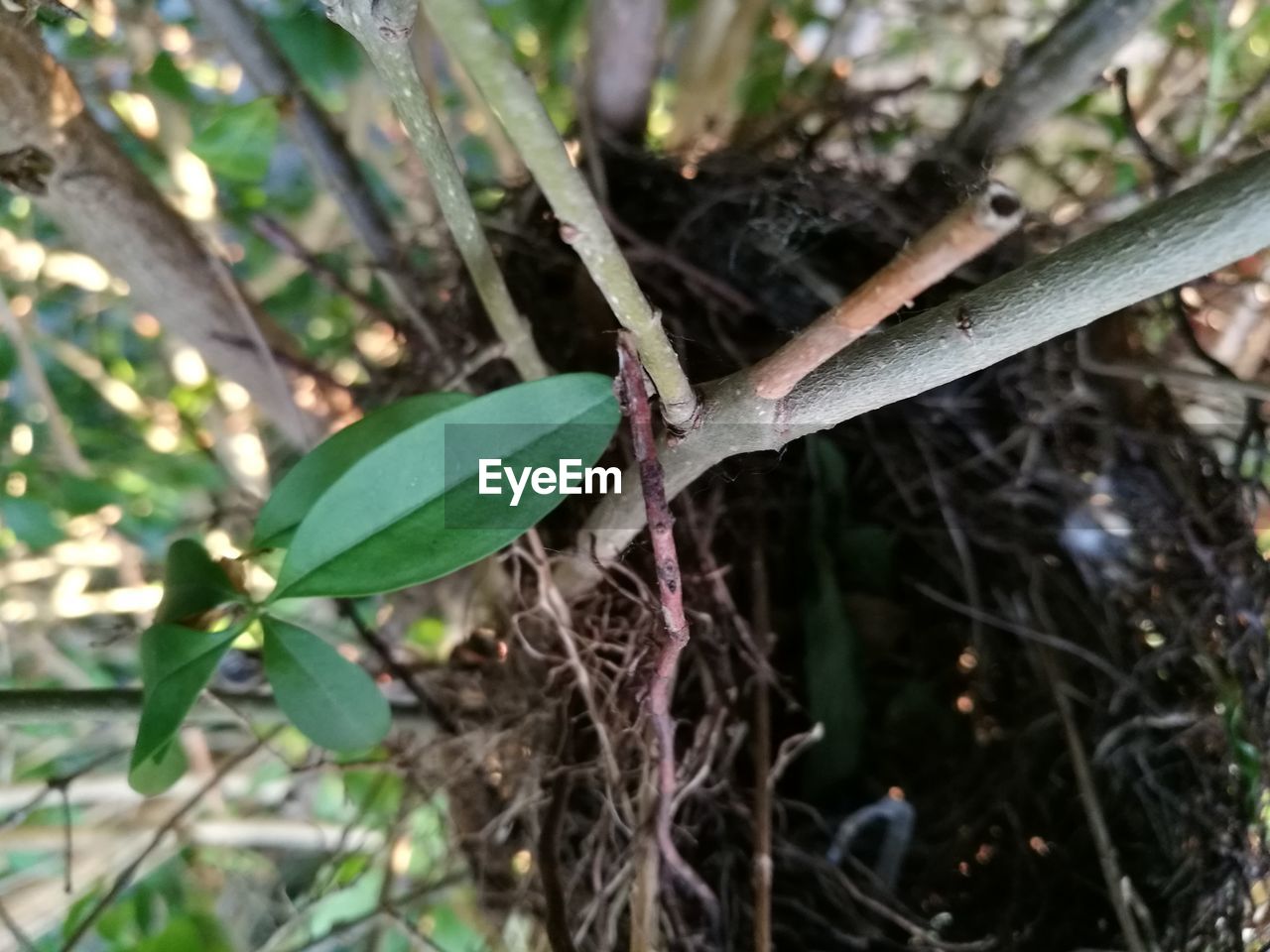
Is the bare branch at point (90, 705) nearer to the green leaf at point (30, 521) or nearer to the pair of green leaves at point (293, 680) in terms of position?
the pair of green leaves at point (293, 680)

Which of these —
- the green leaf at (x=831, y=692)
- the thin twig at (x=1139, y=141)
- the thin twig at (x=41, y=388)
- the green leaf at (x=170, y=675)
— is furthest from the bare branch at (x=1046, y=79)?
the thin twig at (x=41, y=388)

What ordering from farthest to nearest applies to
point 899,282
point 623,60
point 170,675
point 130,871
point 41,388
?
point 41,388 < point 623,60 < point 130,871 < point 170,675 < point 899,282

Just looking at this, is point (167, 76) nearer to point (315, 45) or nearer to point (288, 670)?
point (315, 45)

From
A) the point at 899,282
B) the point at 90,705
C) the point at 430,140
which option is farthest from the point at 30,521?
the point at 899,282

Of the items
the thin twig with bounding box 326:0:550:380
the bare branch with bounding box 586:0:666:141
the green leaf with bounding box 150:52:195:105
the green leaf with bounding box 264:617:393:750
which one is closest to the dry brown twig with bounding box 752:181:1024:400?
the thin twig with bounding box 326:0:550:380

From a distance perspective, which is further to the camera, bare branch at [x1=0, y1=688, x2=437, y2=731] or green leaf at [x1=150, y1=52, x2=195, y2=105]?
green leaf at [x1=150, y1=52, x2=195, y2=105]

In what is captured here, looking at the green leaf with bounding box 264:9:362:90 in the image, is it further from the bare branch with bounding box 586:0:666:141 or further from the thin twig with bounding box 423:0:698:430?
the thin twig with bounding box 423:0:698:430
